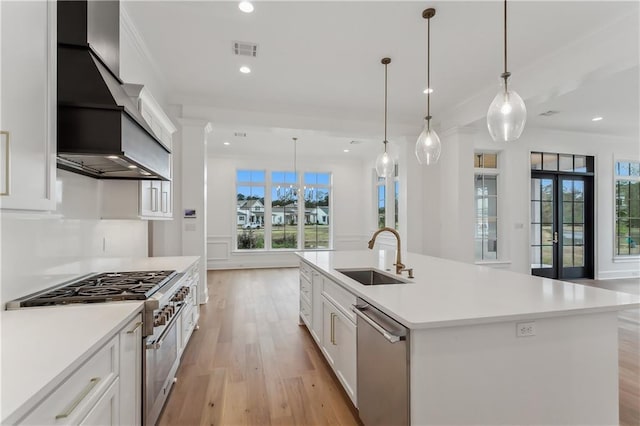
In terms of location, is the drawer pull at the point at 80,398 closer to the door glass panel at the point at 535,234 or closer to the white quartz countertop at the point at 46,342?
the white quartz countertop at the point at 46,342

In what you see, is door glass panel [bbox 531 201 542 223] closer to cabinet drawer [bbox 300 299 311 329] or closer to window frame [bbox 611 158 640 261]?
window frame [bbox 611 158 640 261]

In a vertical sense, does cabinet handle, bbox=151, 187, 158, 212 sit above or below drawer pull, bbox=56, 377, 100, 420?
above

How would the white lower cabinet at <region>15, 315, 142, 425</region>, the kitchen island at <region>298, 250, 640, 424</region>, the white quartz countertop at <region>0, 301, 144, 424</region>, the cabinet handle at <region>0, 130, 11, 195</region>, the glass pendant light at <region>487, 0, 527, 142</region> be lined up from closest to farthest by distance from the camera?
the white quartz countertop at <region>0, 301, 144, 424</region>, the white lower cabinet at <region>15, 315, 142, 425</region>, the cabinet handle at <region>0, 130, 11, 195</region>, the kitchen island at <region>298, 250, 640, 424</region>, the glass pendant light at <region>487, 0, 527, 142</region>

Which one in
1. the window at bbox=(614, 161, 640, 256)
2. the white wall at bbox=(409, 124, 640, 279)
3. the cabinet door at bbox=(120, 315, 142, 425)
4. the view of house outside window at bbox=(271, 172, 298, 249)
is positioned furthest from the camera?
the view of house outside window at bbox=(271, 172, 298, 249)

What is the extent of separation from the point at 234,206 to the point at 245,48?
16.9 feet

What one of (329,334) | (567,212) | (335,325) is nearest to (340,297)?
(335,325)

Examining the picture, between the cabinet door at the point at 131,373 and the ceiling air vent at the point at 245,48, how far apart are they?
2.73 metres

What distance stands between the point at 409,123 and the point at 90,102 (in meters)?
4.89

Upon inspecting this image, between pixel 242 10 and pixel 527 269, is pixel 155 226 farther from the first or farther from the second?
pixel 527 269

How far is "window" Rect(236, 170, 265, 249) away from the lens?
8016 mm

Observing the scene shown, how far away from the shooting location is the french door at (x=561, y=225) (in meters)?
6.11

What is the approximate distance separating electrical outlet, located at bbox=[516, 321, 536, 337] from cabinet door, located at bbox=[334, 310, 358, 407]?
2.94ft

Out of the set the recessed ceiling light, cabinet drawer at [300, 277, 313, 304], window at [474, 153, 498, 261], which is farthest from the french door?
the recessed ceiling light

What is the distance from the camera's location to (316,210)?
8.66 metres
